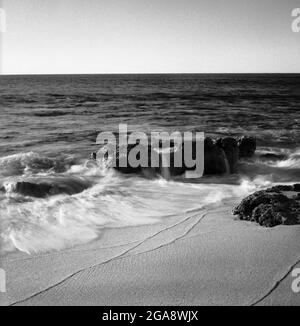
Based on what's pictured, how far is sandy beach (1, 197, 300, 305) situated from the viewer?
361cm

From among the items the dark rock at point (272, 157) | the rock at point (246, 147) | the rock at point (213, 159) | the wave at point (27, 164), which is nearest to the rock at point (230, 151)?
the rock at point (213, 159)

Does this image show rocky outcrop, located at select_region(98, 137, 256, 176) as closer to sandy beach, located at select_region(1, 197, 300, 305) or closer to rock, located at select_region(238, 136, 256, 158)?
rock, located at select_region(238, 136, 256, 158)

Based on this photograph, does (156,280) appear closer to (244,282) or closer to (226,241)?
(244,282)

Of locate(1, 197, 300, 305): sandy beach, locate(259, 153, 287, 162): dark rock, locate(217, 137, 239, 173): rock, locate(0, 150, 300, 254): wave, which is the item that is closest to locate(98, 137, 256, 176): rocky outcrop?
locate(217, 137, 239, 173): rock

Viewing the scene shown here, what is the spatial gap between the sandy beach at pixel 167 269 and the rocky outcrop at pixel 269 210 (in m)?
0.16

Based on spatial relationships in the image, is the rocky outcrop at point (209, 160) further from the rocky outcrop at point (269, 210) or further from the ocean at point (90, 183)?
the rocky outcrop at point (269, 210)

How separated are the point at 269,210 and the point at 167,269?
1.99m

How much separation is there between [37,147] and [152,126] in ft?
20.9

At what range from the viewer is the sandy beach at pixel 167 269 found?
3607 mm

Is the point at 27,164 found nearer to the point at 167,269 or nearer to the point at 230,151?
the point at 230,151

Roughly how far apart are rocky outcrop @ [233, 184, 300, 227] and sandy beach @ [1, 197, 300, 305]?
0.16 m

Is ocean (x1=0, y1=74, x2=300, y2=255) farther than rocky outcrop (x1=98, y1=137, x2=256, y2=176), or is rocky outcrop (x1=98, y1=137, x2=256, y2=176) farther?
rocky outcrop (x1=98, y1=137, x2=256, y2=176)

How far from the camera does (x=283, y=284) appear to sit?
3.77m
